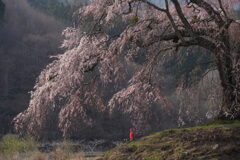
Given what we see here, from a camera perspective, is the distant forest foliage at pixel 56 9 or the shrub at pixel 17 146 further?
the distant forest foliage at pixel 56 9

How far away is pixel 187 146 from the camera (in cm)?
606

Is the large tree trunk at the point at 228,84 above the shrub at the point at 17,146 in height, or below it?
above

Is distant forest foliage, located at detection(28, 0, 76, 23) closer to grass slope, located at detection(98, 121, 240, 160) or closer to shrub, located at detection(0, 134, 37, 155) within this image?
shrub, located at detection(0, 134, 37, 155)

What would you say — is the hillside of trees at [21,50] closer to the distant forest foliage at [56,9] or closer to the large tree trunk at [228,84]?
the distant forest foliage at [56,9]

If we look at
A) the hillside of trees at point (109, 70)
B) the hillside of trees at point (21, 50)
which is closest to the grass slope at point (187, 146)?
the hillside of trees at point (109, 70)

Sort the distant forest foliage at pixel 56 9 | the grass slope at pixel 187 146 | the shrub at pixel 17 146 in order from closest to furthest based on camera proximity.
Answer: the grass slope at pixel 187 146 < the shrub at pixel 17 146 < the distant forest foliage at pixel 56 9

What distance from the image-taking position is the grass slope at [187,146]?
228 inches

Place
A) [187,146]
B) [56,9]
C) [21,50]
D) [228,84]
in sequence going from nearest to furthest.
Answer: [187,146], [228,84], [21,50], [56,9]

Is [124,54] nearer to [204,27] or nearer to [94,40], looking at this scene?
[94,40]

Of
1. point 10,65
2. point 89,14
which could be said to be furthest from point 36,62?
point 89,14

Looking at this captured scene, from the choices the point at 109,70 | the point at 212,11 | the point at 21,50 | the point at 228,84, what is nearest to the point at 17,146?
the point at 109,70

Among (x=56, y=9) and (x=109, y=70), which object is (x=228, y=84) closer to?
(x=109, y=70)

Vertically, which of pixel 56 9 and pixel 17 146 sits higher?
pixel 56 9

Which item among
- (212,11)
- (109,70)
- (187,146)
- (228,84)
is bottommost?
(187,146)
